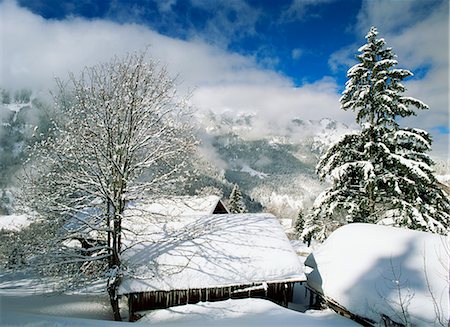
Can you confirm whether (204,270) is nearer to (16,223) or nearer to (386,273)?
(386,273)

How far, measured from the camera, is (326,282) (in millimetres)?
12906

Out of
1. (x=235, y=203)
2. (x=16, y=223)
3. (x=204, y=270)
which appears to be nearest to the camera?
(x=204, y=270)

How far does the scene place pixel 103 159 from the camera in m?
10.3

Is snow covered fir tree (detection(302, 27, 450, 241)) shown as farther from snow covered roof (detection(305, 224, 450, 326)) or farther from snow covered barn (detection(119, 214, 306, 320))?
snow covered barn (detection(119, 214, 306, 320))

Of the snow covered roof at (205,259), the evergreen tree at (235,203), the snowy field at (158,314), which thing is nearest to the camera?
the snowy field at (158,314)

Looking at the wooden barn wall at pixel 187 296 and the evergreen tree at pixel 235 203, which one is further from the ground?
the evergreen tree at pixel 235 203

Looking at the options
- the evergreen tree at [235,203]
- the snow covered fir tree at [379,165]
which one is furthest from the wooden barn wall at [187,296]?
the evergreen tree at [235,203]

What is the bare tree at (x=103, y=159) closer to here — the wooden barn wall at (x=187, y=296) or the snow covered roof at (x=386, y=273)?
the wooden barn wall at (x=187, y=296)

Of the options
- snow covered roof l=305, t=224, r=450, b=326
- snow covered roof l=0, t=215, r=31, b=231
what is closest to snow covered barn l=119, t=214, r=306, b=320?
snow covered roof l=305, t=224, r=450, b=326

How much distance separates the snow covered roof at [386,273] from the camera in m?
8.77

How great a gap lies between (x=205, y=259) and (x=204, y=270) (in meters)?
0.61

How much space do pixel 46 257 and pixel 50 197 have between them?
2.15 metres

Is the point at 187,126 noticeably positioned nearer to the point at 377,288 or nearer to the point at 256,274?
the point at 256,274

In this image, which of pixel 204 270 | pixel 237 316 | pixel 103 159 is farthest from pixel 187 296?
pixel 103 159
